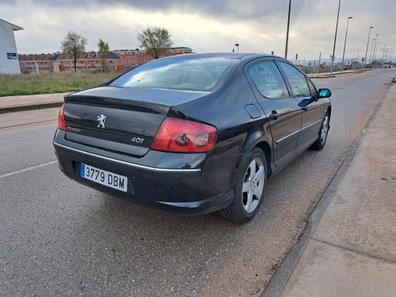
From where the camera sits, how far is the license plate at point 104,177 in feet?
7.91

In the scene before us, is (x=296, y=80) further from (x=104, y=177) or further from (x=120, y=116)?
(x=104, y=177)

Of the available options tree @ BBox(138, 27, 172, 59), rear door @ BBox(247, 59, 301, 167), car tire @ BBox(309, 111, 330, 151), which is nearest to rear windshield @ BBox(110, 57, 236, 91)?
rear door @ BBox(247, 59, 301, 167)

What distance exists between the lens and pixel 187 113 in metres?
2.23

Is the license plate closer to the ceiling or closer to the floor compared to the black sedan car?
closer to the floor

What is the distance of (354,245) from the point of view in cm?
259

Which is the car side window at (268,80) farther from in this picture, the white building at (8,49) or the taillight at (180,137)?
the white building at (8,49)

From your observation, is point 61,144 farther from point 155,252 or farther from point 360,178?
point 360,178

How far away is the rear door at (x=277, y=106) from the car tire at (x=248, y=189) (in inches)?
12.6

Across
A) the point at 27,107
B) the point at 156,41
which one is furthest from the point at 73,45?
the point at 27,107

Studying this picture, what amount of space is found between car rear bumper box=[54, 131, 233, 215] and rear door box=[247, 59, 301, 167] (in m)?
1.03

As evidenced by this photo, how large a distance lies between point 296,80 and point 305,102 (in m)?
0.33

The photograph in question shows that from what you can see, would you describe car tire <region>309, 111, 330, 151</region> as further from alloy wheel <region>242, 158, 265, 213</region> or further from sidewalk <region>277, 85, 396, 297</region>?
alloy wheel <region>242, 158, 265, 213</region>

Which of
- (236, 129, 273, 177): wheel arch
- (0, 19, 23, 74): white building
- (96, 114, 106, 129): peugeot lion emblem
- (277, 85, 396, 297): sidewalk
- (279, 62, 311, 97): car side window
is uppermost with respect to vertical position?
(0, 19, 23, 74): white building

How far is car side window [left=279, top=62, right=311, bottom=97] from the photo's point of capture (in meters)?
3.89
